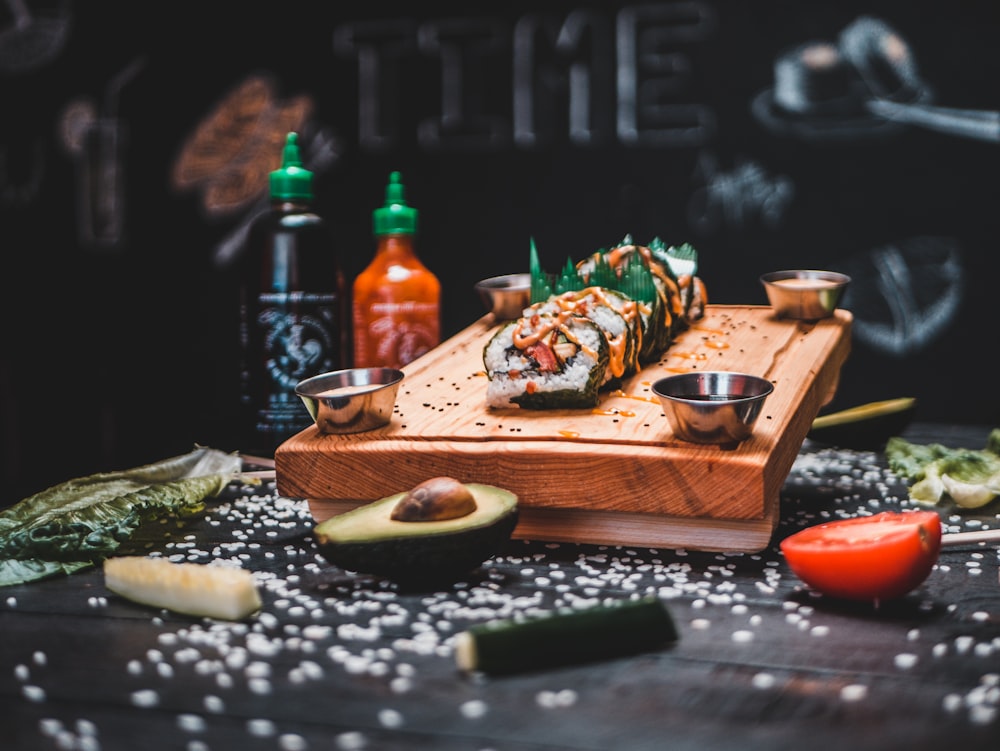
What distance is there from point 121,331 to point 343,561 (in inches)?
145

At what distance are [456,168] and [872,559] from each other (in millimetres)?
3224

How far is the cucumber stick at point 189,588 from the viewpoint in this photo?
129cm

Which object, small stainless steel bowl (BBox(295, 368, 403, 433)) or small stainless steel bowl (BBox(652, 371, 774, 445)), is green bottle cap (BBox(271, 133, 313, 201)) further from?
small stainless steel bowl (BBox(652, 371, 774, 445))

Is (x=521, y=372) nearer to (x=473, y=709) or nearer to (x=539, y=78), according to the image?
(x=473, y=709)

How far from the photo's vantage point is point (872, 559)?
1288 millimetres

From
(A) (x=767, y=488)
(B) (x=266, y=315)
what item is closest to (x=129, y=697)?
(A) (x=767, y=488)

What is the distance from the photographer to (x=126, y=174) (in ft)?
15.3

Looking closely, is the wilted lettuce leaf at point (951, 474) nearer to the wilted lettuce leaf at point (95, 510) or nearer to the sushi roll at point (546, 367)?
the sushi roll at point (546, 367)

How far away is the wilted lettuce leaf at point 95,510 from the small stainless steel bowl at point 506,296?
28.0 inches

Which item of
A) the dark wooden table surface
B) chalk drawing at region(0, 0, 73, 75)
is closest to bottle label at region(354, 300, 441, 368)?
the dark wooden table surface

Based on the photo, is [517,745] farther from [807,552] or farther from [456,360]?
[456,360]

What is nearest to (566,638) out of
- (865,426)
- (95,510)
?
(95,510)

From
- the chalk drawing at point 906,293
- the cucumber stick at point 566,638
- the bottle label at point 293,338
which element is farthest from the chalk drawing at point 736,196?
the cucumber stick at point 566,638

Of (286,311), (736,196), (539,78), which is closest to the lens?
(286,311)
